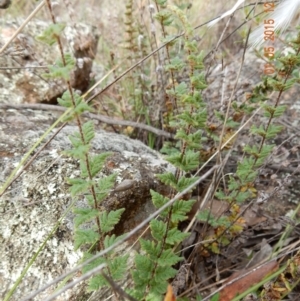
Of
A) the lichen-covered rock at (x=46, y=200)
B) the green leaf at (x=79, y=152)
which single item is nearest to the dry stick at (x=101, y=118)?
the lichen-covered rock at (x=46, y=200)

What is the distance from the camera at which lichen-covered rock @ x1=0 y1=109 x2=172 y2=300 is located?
1189 millimetres

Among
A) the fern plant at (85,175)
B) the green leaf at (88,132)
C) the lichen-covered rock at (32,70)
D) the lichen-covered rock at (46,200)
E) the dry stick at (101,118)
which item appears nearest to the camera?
the fern plant at (85,175)

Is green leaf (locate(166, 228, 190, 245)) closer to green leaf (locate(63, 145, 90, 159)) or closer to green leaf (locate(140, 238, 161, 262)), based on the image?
green leaf (locate(140, 238, 161, 262))

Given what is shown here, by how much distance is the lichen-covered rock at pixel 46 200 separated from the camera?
3.90ft

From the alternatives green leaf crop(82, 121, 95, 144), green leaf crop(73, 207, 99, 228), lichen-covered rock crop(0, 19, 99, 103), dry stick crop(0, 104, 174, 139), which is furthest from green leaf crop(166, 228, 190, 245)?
lichen-covered rock crop(0, 19, 99, 103)

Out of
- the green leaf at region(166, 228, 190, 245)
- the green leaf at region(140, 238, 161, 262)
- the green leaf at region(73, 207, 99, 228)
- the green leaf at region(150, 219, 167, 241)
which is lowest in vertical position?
the green leaf at region(140, 238, 161, 262)

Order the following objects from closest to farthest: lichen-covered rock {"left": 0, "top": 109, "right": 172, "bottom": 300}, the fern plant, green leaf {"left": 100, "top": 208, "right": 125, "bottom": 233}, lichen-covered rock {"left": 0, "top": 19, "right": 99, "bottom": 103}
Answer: the fern plant < green leaf {"left": 100, "top": 208, "right": 125, "bottom": 233} < lichen-covered rock {"left": 0, "top": 109, "right": 172, "bottom": 300} < lichen-covered rock {"left": 0, "top": 19, "right": 99, "bottom": 103}

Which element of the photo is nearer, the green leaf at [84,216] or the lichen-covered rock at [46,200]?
the green leaf at [84,216]

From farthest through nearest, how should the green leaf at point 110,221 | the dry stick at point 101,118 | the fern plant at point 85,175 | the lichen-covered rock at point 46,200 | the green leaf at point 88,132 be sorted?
the dry stick at point 101,118, the lichen-covered rock at point 46,200, the green leaf at point 110,221, the green leaf at point 88,132, the fern plant at point 85,175

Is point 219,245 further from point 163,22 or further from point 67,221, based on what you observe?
point 163,22

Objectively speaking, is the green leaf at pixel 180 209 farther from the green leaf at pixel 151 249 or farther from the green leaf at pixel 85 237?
the green leaf at pixel 85 237

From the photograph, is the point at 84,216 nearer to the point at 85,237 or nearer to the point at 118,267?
the point at 85,237

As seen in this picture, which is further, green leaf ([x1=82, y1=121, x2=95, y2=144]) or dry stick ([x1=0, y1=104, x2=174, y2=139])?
dry stick ([x1=0, y1=104, x2=174, y2=139])

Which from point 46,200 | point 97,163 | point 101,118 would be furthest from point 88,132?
point 101,118
